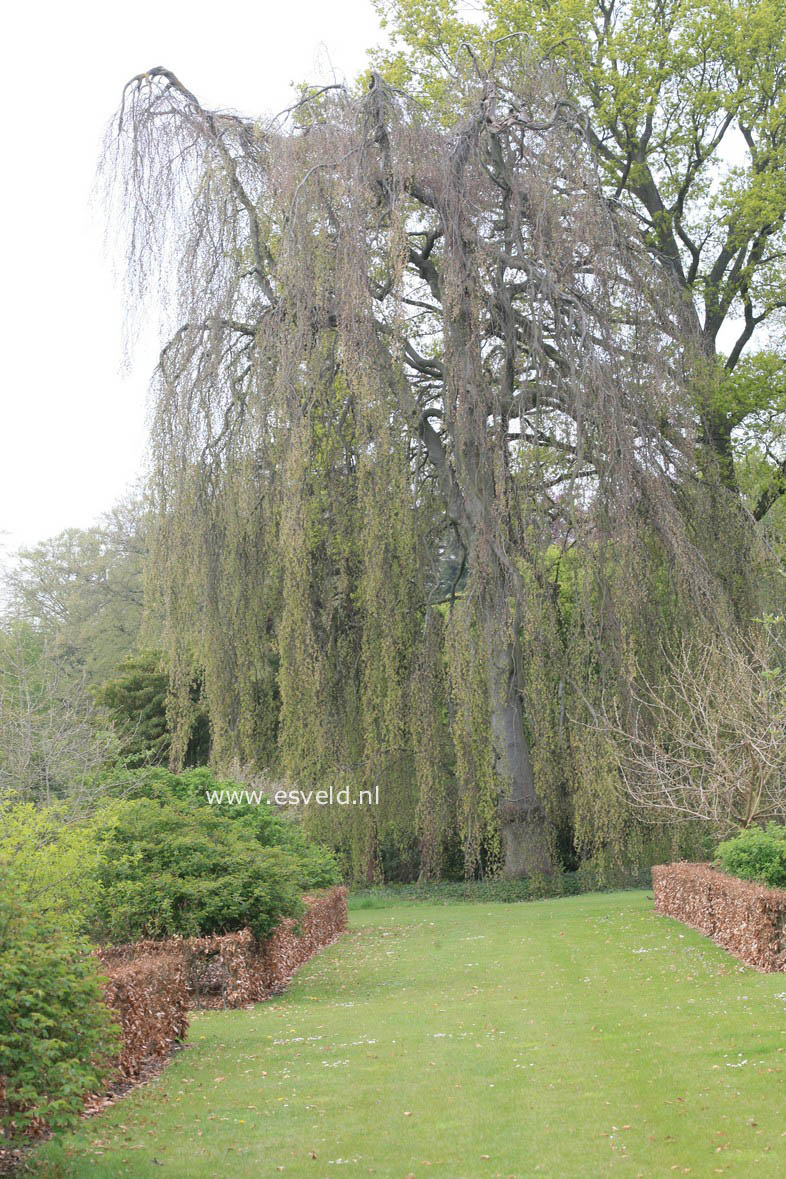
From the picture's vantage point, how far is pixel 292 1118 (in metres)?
5.57

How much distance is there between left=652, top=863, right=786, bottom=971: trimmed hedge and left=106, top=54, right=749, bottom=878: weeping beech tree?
1.18 metres

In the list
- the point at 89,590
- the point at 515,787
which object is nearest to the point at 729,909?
the point at 515,787

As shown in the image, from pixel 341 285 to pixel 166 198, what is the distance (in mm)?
2854

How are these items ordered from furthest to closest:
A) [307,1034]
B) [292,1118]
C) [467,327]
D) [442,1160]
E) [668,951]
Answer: [467,327] < [668,951] < [307,1034] < [292,1118] < [442,1160]

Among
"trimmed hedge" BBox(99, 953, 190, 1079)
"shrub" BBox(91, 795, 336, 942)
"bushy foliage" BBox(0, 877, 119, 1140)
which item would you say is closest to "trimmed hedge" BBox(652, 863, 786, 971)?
"shrub" BBox(91, 795, 336, 942)

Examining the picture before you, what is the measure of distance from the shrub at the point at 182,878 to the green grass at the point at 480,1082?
84 cm

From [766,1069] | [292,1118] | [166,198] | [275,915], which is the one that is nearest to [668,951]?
[275,915]

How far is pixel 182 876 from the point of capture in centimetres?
977

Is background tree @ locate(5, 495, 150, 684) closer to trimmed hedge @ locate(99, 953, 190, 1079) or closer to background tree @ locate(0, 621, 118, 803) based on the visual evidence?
background tree @ locate(0, 621, 118, 803)

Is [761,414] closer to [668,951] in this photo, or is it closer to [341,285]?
[341,285]

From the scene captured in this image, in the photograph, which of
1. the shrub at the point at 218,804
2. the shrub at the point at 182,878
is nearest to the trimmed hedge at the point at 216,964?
the shrub at the point at 182,878

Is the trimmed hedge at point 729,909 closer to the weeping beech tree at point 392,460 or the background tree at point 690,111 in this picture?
the weeping beech tree at point 392,460

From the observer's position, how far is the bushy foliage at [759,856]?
408 inches

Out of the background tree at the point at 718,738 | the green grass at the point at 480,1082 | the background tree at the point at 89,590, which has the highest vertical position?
the background tree at the point at 89,590
